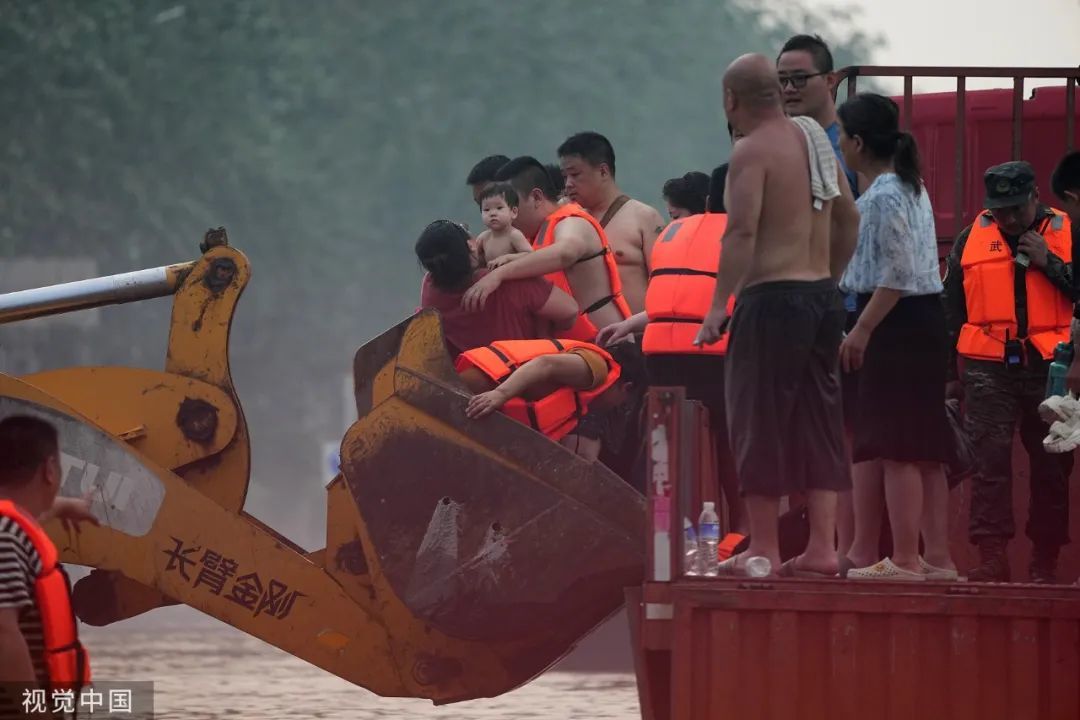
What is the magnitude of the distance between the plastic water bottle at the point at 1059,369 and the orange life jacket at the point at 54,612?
303 cm

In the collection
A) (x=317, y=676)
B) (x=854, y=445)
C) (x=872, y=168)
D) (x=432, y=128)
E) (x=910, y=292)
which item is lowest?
(x=317, y=676)

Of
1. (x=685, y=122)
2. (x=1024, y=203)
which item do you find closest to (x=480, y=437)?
(x=1024, y=203)

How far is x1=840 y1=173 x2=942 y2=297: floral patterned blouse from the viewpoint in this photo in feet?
20.5

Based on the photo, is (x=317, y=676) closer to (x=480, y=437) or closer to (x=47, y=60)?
(x=480, y=437)

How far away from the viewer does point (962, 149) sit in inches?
311

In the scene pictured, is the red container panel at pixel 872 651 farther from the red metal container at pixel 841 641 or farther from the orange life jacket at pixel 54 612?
the orange life jacket at pixel 54 612

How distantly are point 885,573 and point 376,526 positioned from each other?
5.63 ft

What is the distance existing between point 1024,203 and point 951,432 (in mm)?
1038

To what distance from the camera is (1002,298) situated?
22.9ft

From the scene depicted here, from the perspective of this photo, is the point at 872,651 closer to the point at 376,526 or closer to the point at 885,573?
the point at 885,573

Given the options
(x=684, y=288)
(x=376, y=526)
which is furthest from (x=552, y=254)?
(x=376, y=526)

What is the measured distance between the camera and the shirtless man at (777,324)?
607 cm

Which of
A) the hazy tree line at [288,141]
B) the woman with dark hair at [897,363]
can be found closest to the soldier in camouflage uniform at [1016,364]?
the woman with dark hair at [897,363]

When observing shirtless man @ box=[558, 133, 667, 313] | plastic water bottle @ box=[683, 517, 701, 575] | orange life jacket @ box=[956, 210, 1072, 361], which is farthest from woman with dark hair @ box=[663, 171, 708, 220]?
plastic water bottle @ box=[683, 517, 701, 575]
